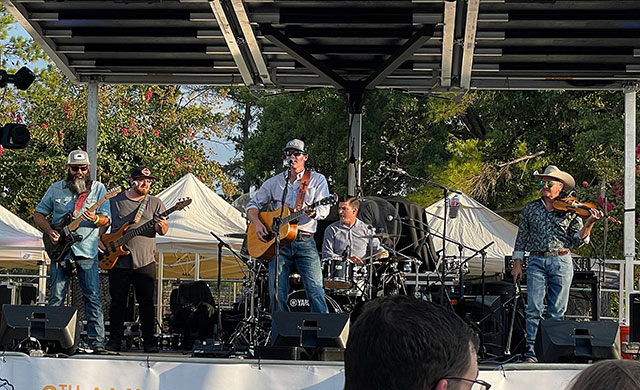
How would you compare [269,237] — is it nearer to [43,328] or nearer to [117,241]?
[117,241]

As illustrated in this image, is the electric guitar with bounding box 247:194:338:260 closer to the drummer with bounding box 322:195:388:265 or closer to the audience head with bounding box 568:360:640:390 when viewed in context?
the drummer with bounding box 322:195:388:265

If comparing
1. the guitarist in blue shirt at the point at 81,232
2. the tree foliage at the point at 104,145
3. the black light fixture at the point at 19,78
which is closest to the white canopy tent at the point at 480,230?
the tree foliage at the point at 104,145

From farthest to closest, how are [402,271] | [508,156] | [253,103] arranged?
[253,103] → [508,156] → [402,271]

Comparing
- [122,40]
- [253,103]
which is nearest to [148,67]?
[122,40]

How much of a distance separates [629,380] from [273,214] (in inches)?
279

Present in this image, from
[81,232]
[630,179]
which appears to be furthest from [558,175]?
[81,232]

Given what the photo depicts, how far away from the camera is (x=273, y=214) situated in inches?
365

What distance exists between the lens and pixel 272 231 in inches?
359

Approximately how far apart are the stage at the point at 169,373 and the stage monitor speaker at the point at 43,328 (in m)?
0.88

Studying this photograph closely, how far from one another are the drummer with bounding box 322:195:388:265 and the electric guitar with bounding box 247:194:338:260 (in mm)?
1761

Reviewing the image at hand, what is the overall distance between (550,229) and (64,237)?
15.7 feet

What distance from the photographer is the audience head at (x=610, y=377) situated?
7.47 ft

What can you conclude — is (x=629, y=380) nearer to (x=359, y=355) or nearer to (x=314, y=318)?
(x=359, y=355)

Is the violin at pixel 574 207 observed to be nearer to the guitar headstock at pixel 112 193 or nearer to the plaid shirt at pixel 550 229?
the plaid shirt at pixel 550 229
